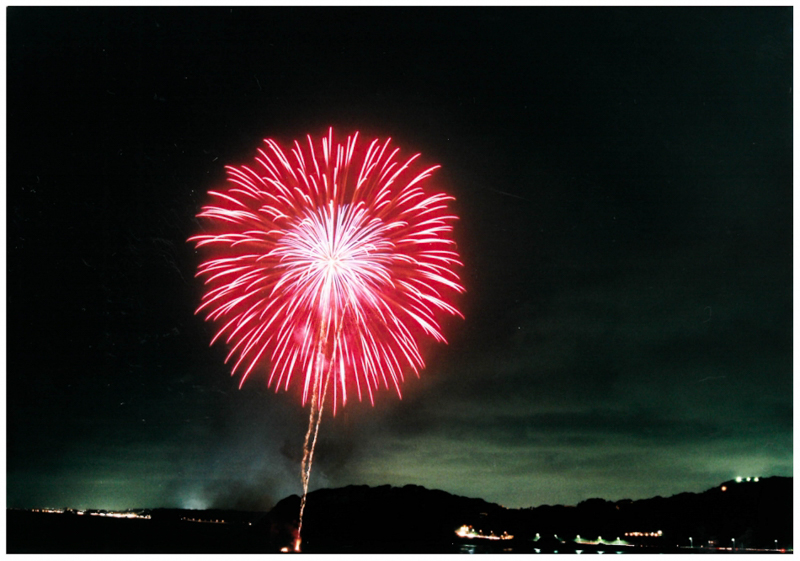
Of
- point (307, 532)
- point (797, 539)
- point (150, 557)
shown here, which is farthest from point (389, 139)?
point (307, 532)

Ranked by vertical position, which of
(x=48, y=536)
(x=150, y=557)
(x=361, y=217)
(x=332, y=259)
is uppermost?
(x=361, y=217)

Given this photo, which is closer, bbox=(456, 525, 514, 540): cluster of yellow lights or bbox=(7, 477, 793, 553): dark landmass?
bbox=(7, 477, 793, 553): dark landmass

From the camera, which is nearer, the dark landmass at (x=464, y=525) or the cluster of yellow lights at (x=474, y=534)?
the dark landmass at (x=464, y=525)

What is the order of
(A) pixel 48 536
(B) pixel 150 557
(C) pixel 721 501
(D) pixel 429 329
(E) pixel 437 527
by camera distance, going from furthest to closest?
(E) pixel 437 527 → (A) pixel 48 536 → (C) pixel 721 501 → (D) pixel 429 329 → (B) pixel 150 557

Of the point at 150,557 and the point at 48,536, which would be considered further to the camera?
the point at 48,536

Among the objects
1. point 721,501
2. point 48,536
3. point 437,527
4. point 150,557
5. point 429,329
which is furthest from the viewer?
point 437,527

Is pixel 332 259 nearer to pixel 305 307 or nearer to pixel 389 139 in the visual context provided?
pixel 305 307

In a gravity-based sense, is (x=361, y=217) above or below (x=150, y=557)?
above
